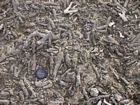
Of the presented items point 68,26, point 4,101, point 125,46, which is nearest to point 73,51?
point 68,26

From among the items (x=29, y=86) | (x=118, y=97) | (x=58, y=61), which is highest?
(x=58, y=61)

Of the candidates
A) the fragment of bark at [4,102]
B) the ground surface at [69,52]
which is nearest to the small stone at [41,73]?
the ground surface at [69,52]

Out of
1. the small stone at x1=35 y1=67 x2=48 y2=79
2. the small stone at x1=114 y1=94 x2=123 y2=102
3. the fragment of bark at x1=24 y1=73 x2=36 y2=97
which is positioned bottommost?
the small stone at x1=114 y1=94 x2=123 y2=102

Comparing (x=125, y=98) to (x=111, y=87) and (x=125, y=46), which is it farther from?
(x=125, y=46)

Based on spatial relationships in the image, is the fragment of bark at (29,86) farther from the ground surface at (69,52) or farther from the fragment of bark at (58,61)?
the fragment of bark at (58,61)

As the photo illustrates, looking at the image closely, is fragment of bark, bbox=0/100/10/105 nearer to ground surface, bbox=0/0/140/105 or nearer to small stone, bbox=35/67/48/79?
ground surface, bbox=0/0/140/105

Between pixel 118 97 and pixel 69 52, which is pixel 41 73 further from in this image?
pixel 118 97

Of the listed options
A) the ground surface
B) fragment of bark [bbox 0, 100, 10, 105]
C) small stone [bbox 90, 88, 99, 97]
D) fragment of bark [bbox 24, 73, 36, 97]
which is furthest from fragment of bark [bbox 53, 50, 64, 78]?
fragment of bark [bbox 0, 100, 10, 105]

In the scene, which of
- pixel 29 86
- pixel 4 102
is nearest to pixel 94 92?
pixel 29 86
